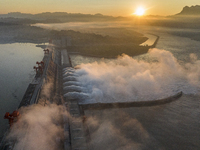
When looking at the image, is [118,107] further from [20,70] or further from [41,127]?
[20,70]

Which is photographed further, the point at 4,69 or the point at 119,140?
the point at 4,69

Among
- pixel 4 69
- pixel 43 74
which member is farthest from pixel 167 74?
pixel 4 69

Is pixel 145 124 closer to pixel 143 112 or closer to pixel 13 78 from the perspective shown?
pixel 143 112

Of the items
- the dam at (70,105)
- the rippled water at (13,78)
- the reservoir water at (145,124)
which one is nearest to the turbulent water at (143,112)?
the reservoir water at (145,124)

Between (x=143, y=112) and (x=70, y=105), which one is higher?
(x=70, y=105)

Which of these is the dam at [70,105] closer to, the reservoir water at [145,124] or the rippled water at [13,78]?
the reservoir water at [145,124]

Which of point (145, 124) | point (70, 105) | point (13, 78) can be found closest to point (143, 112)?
point (145, 124)

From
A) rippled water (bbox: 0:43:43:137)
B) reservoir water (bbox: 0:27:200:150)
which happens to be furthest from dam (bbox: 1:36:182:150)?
rippled water (bbox: 0:43:43:137)

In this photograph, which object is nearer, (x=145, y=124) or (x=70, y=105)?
(x=145, y=124)

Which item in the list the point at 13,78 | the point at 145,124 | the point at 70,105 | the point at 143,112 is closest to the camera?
the point at 145,124
